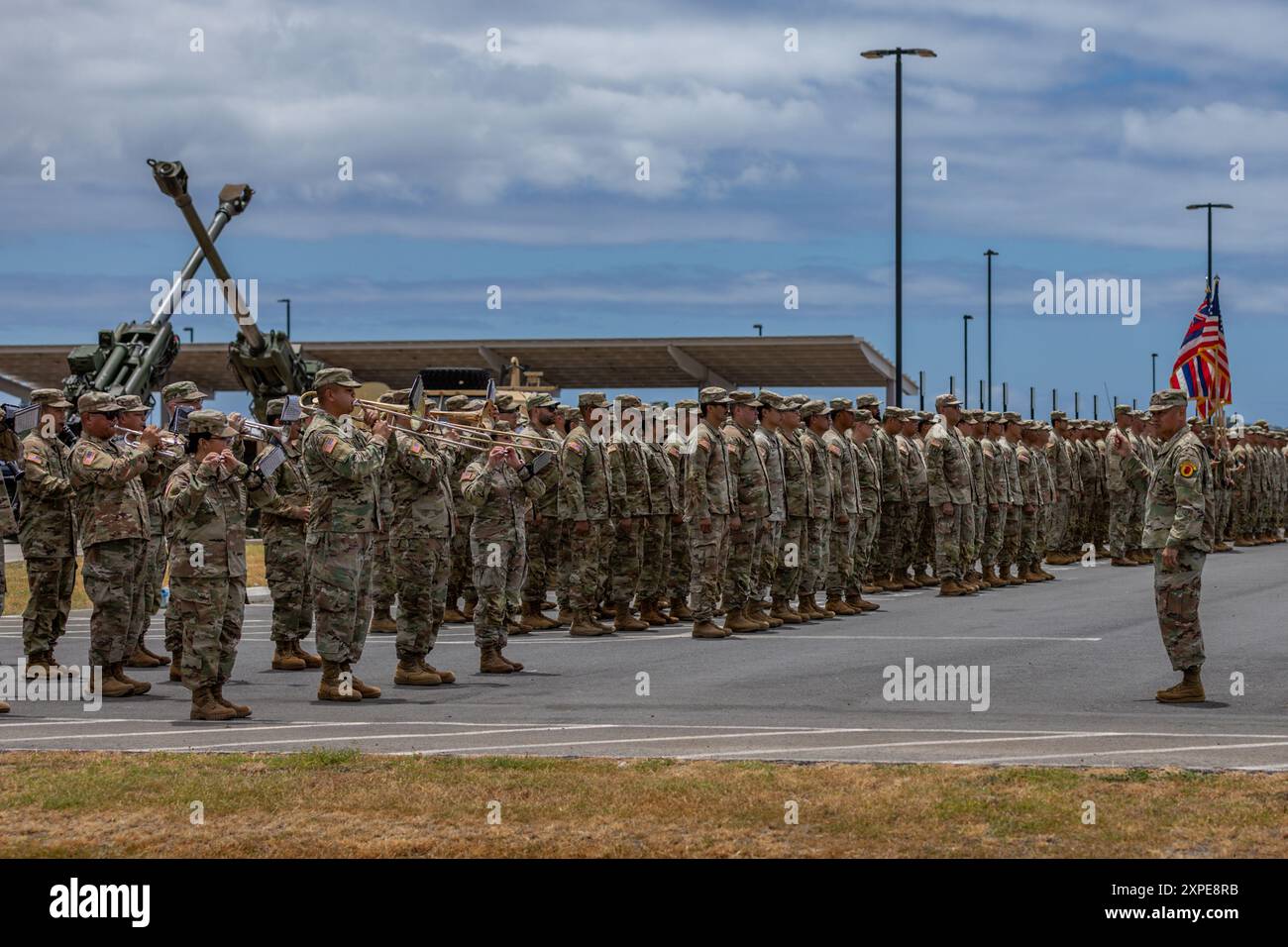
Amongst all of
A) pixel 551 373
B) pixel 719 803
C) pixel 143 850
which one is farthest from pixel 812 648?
pixel 551 373

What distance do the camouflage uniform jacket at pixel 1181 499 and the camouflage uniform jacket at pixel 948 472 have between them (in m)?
9.79

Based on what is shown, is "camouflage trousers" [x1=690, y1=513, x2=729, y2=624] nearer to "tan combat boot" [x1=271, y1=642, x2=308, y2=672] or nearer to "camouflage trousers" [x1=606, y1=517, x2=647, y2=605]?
"camouflage trousers" [x1=606, y1=517, x2=647, y2=605]

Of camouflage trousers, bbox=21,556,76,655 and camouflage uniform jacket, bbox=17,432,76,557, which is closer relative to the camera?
camouflage uniform jacket, bbox=17,432,76,557

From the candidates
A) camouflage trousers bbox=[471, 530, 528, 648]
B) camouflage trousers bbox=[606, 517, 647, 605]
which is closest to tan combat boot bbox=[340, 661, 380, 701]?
camouflage trousers bbox=[471, 530, 528, 648]

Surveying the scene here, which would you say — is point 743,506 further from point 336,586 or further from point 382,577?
point 336,586

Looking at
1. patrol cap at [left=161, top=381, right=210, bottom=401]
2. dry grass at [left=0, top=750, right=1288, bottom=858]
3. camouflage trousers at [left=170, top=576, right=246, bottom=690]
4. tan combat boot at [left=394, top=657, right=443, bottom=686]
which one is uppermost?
patrol cap at [left=161, top=381, right=210, bottom=401]

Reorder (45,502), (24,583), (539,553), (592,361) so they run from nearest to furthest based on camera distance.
→ (45,502) → (539,553) → (24,583) → (592,361)

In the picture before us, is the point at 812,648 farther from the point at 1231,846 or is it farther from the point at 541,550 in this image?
the point at 1231,846

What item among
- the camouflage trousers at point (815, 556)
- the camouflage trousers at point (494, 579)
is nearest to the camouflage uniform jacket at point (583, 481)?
the camouflage trousers at point (815, 556)

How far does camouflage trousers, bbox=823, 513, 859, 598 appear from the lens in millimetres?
20969

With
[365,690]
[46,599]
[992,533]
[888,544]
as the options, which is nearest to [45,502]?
[46,599]

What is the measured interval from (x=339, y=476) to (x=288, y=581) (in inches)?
111

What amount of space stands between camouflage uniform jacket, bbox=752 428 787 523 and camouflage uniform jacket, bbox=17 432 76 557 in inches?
289

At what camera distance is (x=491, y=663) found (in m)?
14.9
